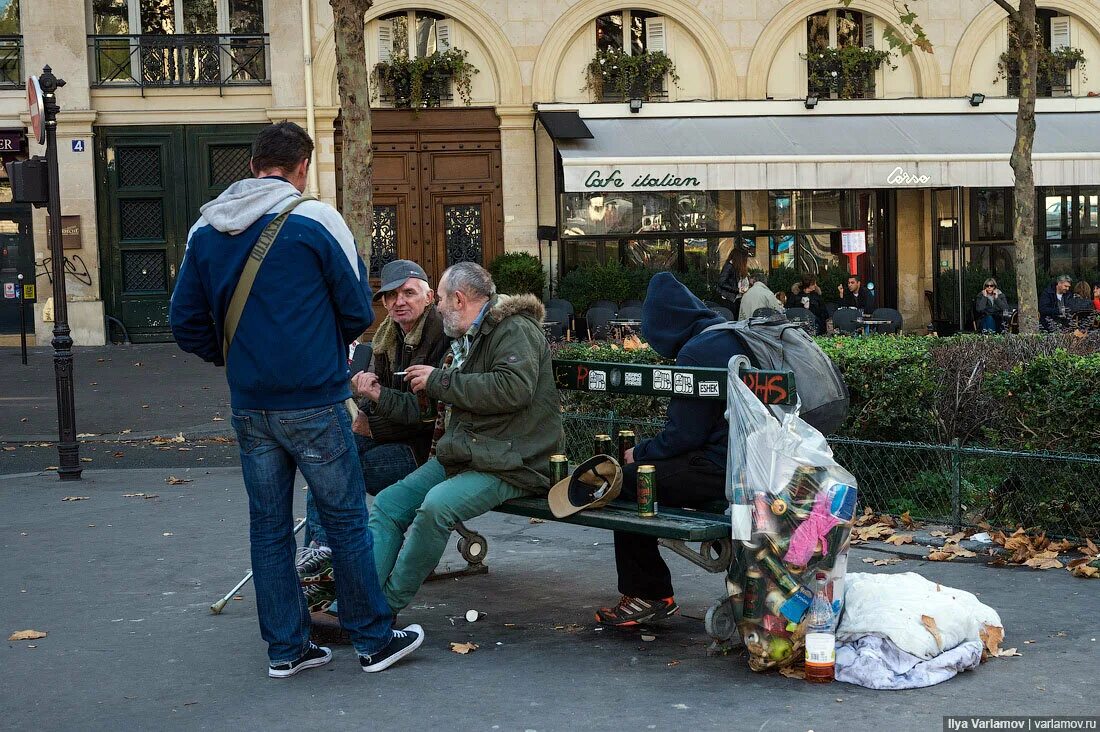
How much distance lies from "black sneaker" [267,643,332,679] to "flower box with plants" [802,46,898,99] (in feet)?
65.4

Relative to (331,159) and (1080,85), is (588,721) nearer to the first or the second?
(331,159)

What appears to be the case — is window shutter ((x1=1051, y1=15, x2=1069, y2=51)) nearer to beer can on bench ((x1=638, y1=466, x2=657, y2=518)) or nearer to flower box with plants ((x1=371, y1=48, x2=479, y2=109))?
flower box with plants ((x1=371, y1=48, x2=479, y2=109))

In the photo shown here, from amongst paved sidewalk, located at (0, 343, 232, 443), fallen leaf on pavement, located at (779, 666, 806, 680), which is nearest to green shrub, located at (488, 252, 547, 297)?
paved sidewalk, located at (0, 343, 232, 443)

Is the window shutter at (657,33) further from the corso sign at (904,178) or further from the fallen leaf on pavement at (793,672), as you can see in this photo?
the fallen leaf on pavement at (793,672)

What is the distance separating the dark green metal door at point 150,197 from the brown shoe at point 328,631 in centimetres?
1802

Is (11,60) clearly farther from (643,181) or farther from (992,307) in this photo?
(992,307)

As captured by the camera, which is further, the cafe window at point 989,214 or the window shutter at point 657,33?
the cafe window at point 989,214

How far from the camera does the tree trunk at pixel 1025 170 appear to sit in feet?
41.7

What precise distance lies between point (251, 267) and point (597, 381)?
1846mm

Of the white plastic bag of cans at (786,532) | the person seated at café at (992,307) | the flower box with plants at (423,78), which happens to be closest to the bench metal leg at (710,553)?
the white plastic bag of cans at (786,532)

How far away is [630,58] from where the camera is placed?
74.2 feet

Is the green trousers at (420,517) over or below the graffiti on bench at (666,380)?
below

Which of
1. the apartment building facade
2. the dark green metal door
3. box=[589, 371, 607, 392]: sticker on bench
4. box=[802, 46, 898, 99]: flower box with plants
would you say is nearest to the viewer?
box=[589, 371, 607, 392]: sticker on bench

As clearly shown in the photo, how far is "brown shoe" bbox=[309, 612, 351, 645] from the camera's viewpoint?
16.9 feet
